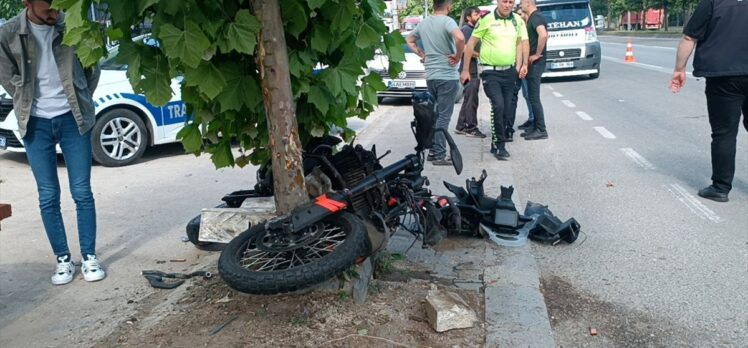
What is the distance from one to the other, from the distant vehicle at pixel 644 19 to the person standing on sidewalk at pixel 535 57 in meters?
64.9

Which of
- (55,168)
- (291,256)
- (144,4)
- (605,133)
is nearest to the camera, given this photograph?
(144,4)

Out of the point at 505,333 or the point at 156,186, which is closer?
the point at 505,333

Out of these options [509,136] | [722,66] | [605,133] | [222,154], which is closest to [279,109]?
[222,154]

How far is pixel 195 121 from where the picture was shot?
386 cm

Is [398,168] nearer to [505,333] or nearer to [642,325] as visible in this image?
[505,333]

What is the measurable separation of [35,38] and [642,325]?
12.7 feet

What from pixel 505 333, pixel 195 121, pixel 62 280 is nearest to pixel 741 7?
pixel 505 333

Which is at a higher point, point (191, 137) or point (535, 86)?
point (191, 137)

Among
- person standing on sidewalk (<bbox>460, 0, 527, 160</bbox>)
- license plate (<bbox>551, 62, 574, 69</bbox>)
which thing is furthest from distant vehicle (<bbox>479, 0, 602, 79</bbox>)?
person standing on sidewalk (<bbox>460, 0, 527, 160</bbox>)

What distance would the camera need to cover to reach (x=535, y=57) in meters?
9.68

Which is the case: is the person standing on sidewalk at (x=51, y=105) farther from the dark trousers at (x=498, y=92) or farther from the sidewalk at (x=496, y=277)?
the dark trousers at (x=498, y=92)

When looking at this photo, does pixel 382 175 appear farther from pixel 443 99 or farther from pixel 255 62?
pixel 443 99

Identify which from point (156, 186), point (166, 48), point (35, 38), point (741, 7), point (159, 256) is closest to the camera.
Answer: point (166, 48)

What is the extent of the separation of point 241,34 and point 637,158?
6428mm
